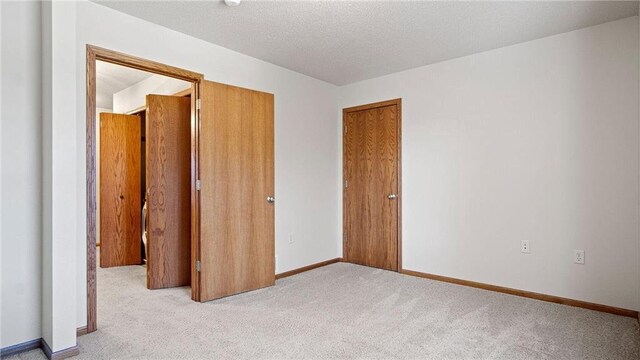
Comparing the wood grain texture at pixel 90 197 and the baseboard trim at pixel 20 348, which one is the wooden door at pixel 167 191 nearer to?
the wood grain texture at pixel 90 197

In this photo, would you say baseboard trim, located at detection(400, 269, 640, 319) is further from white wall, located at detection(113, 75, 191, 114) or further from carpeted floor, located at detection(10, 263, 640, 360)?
white wall, located at detection(113, 75, 191, 114)

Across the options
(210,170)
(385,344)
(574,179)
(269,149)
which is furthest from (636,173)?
(210,170)

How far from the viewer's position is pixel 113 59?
2646 mm

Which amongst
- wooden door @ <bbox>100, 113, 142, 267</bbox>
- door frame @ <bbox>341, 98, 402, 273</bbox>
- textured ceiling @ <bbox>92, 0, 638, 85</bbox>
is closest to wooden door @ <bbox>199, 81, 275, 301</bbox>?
textured ceiling @ <bbox>92, 0, 638, 85</bbox>

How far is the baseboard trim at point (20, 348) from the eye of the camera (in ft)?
7.07

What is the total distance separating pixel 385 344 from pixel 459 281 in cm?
171

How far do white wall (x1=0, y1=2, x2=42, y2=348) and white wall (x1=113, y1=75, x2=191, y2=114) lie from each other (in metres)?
1.59

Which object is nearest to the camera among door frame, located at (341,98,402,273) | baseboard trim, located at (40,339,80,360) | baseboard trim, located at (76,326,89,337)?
baseboard trim, located at (40,339,80,360)

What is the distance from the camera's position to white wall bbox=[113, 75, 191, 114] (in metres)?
3.96

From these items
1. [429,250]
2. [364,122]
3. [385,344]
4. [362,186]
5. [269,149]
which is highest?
[364,122]

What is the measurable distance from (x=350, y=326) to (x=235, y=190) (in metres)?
1.60

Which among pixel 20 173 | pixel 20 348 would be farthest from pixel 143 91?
pixel 20 348

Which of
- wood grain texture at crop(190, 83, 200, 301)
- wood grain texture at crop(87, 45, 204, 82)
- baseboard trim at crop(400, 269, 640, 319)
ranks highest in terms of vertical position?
wood grain texture at crop(87, 45, 204, 82)

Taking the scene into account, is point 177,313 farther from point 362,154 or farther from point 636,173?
point 636,173
